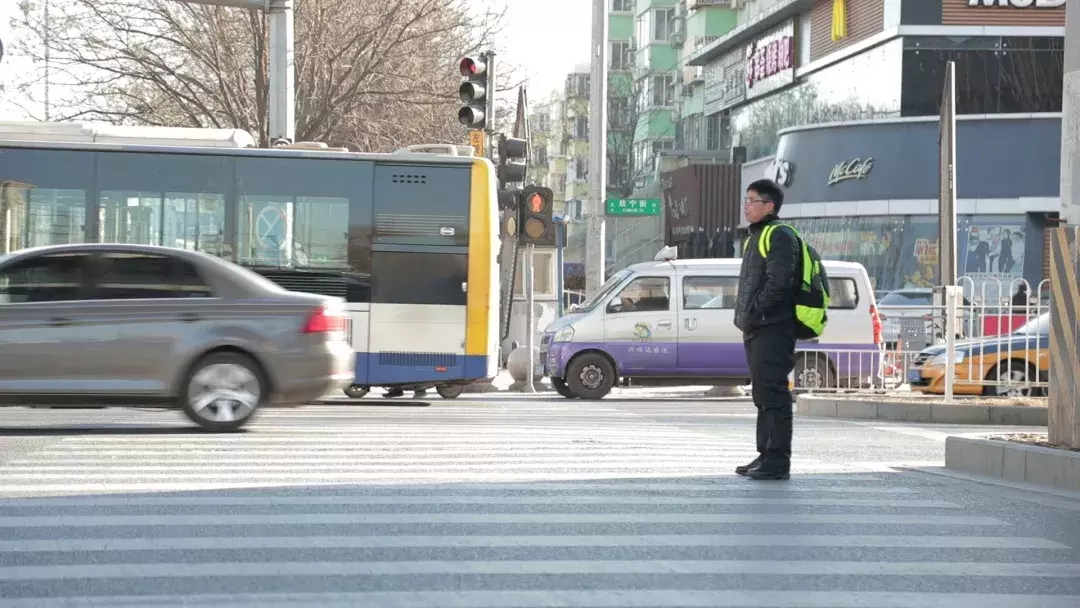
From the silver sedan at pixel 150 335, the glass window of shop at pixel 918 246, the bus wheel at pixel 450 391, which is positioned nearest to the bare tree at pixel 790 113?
the glass window of shop at pixel 918 246

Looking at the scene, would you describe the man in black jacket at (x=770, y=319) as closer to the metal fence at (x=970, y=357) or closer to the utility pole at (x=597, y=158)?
the metal fence at (x=970, y=357)

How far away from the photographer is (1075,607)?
19.9 ft

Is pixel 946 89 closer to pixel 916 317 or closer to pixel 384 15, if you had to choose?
pixel 916 317

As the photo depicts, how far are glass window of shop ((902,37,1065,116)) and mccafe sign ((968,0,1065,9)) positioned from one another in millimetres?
827


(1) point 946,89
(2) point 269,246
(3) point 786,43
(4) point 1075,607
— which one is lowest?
(4) point 1075,607

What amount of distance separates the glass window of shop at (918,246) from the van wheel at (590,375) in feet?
64.1

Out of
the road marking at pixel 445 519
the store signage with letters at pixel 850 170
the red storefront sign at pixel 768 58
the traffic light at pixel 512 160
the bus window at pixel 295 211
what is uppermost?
the red storefront sign at pixel 768 58

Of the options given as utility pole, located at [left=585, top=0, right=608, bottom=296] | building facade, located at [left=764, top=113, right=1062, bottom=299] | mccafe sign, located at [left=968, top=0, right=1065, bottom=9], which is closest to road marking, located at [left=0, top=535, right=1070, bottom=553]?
utility pole, located at [left=585, top=0, right=608, bottom=296]

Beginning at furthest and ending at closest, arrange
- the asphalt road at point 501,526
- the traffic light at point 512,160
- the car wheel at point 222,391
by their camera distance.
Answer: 1. the traffic light at point 512,160
2. the car wheel at point 222,391
3. the asphalt road at point 501,526

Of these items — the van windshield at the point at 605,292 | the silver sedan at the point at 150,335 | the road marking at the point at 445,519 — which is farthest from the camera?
the van windshield at the point at 605,292

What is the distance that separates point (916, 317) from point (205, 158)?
1039cm

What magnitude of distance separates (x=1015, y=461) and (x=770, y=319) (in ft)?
7.60

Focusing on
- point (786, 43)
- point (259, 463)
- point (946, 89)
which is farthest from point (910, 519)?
point (786, 43)

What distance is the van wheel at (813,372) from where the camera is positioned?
2223cm
